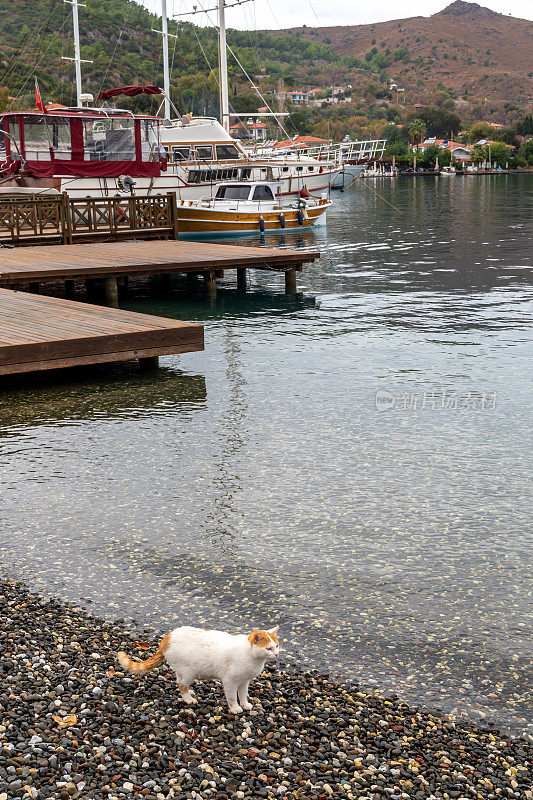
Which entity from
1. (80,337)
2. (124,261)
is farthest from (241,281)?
(80,337)

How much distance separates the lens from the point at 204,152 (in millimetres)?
43438

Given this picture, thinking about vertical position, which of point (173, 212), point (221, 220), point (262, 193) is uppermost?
point (262, 193)

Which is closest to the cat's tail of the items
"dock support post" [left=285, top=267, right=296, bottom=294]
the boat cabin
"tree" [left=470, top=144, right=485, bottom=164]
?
"dock support post" [left=285, top=267, right=296, bottom=294]

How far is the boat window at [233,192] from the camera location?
1586 inches

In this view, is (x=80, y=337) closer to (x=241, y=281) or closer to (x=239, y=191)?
(x=241, y=281)

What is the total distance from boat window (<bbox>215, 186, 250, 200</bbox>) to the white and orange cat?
121 feet

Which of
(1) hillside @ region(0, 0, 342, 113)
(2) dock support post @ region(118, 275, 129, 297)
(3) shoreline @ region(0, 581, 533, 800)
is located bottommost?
(3) shoreline @ region(0, 581, 533, 800)

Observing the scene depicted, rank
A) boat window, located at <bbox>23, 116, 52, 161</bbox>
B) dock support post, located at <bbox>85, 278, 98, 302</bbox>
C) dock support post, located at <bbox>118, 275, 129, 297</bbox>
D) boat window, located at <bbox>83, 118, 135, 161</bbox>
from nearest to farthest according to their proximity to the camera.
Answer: dock support post, located at <bbox>85, 278, 98, 302</bbox> < dock support post, located at <bbox>118, 275, 129, 297</bbox> < boat window, located at <bbox>23, 116, 52, 161</bbox> < boat window, located at <bbox>83, 118, 135, 161</bbox>

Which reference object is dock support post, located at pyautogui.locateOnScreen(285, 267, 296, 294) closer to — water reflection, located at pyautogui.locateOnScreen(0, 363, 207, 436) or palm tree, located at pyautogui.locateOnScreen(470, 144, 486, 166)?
water reflection, located at pyautogui.locateOnScreen(0, 363, 207, 436)

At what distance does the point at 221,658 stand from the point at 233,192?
122 feet

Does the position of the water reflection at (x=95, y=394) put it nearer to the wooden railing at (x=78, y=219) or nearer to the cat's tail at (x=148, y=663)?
the cat's tail at (x=148, y=663)

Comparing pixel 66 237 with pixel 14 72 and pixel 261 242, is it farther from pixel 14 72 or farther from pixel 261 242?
pixel 14 72

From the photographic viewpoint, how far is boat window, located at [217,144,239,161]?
43.7 metres

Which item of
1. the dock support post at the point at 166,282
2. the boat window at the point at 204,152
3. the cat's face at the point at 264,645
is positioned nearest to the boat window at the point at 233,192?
the boat window at the point at 204,152
